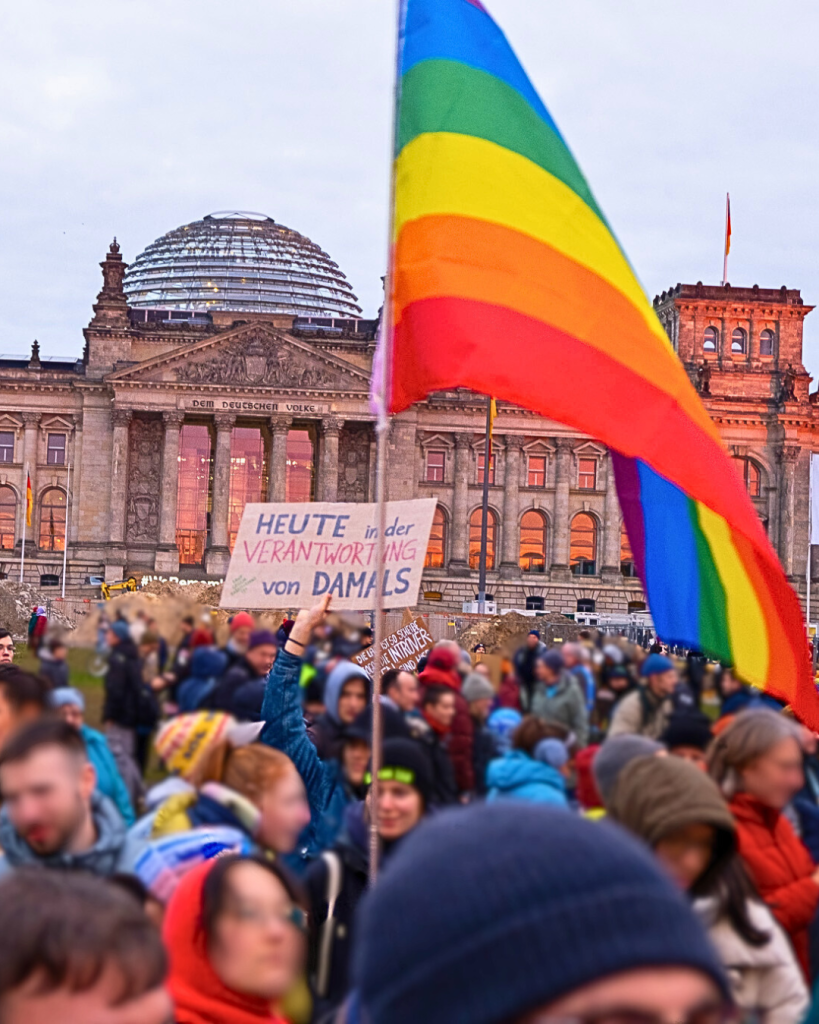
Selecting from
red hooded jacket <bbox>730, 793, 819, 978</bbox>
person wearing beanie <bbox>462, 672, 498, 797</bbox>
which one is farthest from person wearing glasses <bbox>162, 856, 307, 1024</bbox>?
red hooded jacket <bbox>730, 793, 819, 978</bbox>

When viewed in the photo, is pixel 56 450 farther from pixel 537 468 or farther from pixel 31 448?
pixel 537 468

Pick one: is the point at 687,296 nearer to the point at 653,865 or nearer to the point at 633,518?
the point at 633,518

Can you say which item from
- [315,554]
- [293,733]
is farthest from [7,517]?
[293,733]

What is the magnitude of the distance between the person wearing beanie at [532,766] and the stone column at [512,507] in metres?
64.0

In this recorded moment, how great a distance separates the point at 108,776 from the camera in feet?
15.4

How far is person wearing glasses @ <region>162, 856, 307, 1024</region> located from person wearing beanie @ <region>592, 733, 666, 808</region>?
1.32 metres

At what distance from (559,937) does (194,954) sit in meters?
2.23

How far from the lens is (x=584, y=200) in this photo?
673 centimetres

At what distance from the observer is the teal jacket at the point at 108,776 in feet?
15.2

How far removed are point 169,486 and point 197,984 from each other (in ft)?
211

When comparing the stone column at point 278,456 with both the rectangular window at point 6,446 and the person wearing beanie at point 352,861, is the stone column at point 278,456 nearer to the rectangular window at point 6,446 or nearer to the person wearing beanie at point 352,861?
the rectangular window at point 6,446

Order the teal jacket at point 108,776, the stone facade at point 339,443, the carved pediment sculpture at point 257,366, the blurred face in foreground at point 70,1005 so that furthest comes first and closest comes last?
1. the carved pediment sculpture at point 257,366
2. the stone facade at point 339,443
3. the teal jacket at point 108,776
4. the blurred face in foreground at point 70,1005

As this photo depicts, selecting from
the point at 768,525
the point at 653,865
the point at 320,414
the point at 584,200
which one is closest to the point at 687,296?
the point at 768,525

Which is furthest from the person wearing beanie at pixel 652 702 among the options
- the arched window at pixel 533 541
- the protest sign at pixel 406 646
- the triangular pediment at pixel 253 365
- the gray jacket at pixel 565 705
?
the arched window at pixel 533 541
